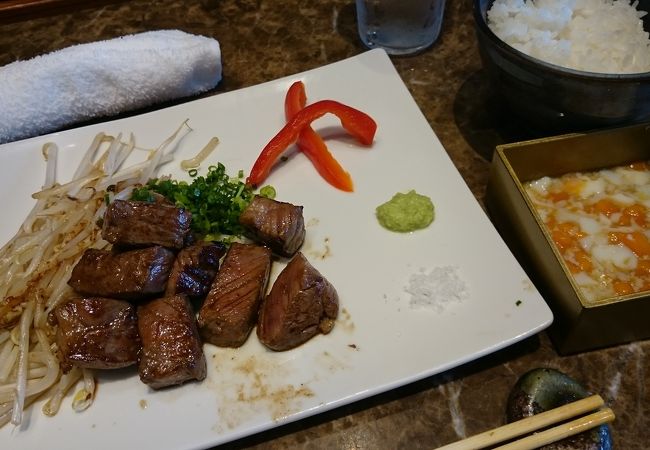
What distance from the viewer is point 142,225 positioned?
2.36 meters

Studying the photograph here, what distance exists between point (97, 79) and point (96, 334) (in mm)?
1508

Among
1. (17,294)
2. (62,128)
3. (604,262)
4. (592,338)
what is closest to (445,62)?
(604,262)

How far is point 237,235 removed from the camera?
2574 millimetres

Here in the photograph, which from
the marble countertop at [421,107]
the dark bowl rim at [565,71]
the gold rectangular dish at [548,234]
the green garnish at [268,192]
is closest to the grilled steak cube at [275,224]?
the green garnish at [268,192]

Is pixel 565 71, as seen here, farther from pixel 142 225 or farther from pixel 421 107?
pixel 142 225

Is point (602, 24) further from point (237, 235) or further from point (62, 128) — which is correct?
point (62, 128)

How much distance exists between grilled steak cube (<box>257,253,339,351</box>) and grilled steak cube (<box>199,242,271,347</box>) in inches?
2.7

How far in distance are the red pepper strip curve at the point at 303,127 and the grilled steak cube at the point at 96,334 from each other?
0.84 m

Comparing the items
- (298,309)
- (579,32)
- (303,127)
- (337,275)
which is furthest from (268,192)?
(579,32)

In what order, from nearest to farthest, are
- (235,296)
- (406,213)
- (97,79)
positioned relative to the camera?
(235,296)
(406,213)
(97,79)

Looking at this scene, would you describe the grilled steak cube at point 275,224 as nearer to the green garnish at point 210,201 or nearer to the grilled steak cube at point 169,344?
the green garnish at point 210,201

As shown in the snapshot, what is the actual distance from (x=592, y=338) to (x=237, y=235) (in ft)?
4.85

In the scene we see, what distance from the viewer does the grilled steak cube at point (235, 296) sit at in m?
2.18

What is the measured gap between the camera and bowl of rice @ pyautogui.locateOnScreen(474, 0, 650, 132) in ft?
7.63
